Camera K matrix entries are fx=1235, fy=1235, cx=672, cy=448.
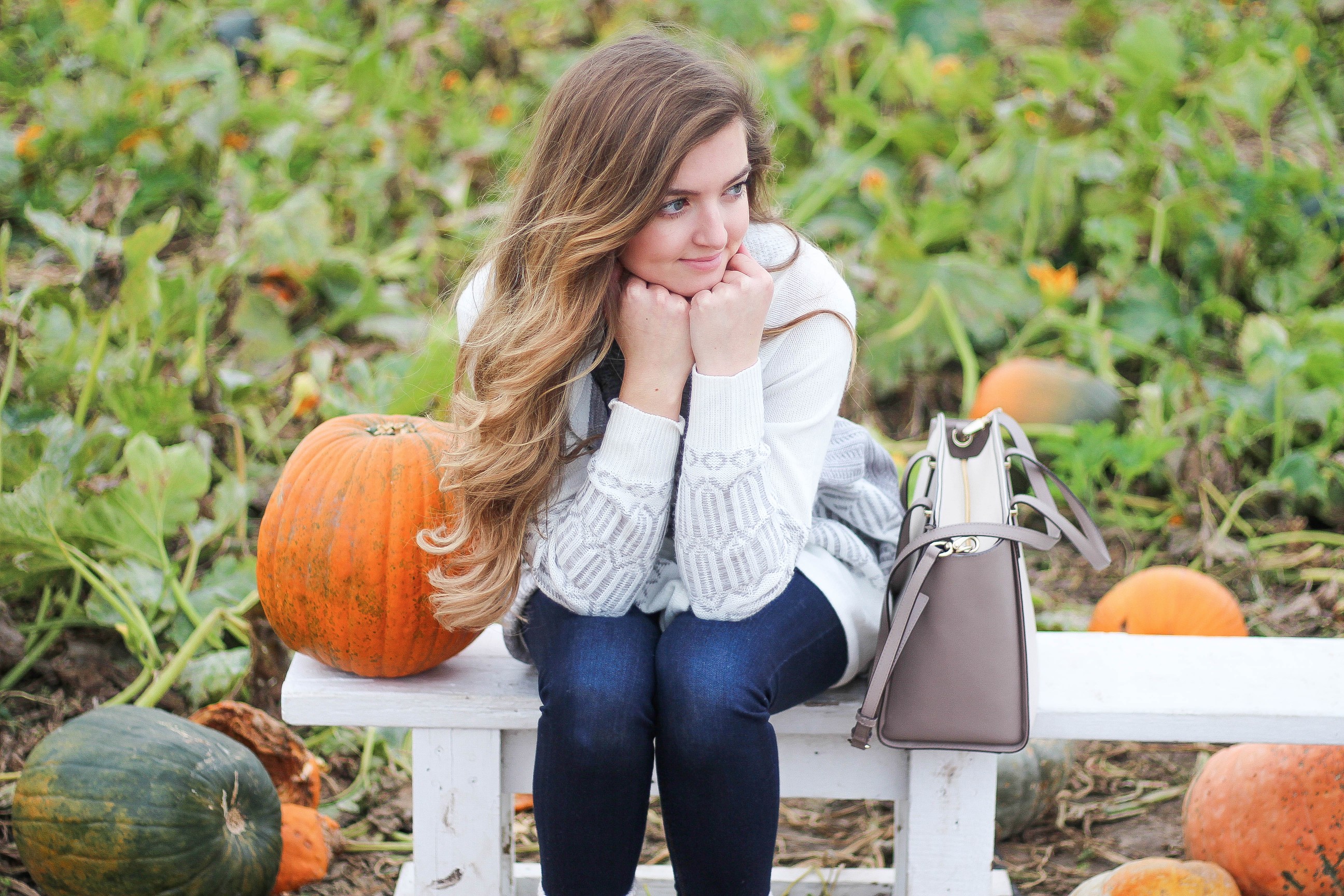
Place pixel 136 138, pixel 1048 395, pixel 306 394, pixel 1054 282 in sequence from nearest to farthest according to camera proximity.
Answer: pixel 306 394 → pixel 1048 395 → pixel 1054 282 → pixel 136 138

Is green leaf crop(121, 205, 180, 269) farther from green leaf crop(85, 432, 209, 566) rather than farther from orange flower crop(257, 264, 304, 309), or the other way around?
orange flower crop(257, 264, 304, 309)

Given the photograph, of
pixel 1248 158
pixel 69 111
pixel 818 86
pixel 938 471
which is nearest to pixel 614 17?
pixel 818 86

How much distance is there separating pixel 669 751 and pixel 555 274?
597mm

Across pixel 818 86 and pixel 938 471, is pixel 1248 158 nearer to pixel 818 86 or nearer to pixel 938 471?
pixel 818 86

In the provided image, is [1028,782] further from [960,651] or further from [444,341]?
[444,341]

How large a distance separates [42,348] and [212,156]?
1.67 m

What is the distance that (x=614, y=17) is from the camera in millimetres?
4945

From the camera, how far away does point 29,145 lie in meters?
3.91

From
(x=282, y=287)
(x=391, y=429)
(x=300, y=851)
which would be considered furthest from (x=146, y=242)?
(x=300, y=851)

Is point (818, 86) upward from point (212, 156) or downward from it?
upward

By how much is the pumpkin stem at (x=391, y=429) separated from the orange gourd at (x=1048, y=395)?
178 cm

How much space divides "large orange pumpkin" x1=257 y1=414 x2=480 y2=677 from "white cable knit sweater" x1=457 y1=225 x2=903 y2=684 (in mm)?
146

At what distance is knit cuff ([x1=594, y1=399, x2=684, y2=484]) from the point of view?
1.52 metres

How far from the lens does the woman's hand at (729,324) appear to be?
1.52m
